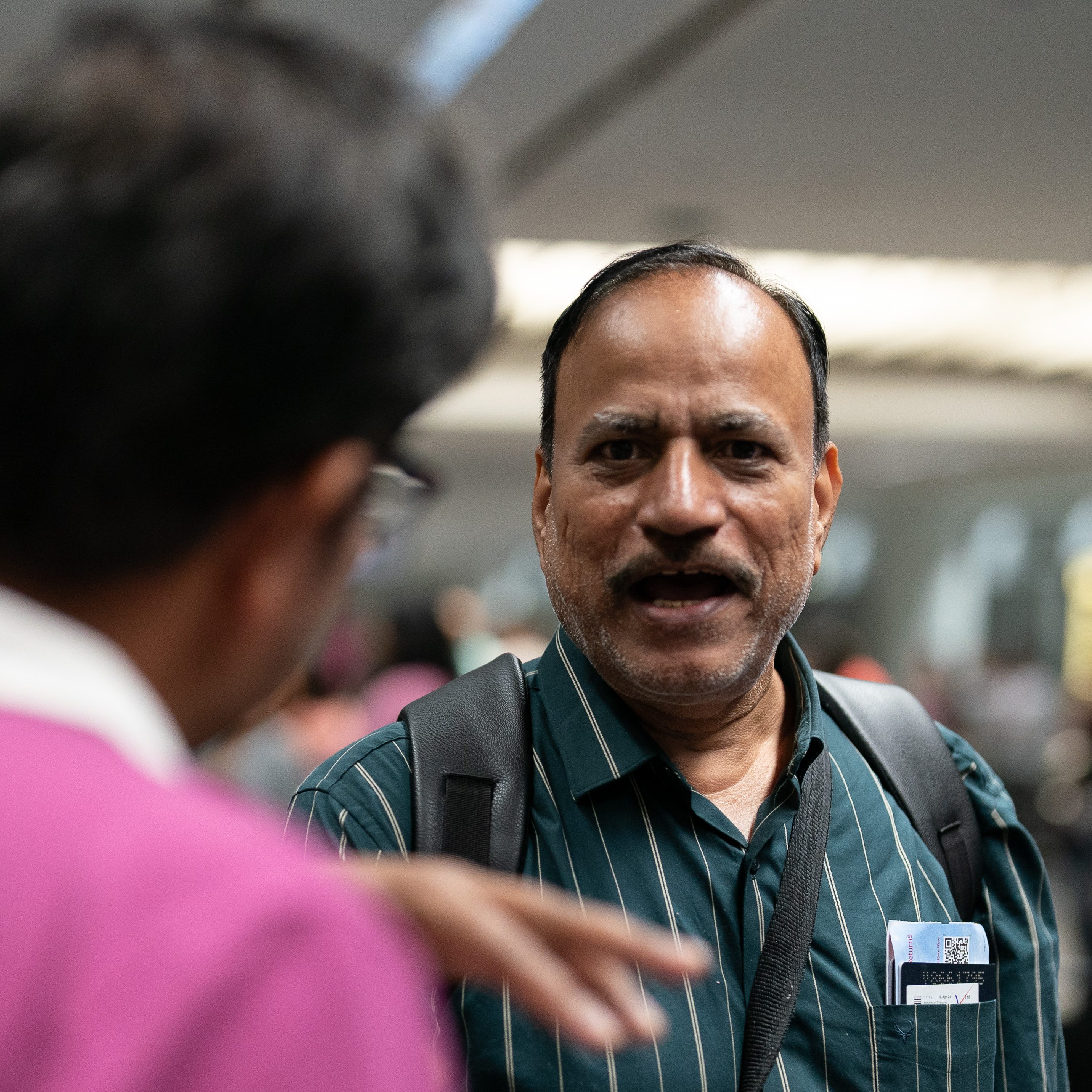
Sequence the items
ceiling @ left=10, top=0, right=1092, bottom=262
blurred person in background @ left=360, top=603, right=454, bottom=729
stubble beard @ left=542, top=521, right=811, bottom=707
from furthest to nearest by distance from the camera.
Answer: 1. ceiling @ left=10, top=0, right=1092, bottom=262
2. blurred person in background @ left=360, top=603, right=454, bottom=729
3. stubble beard @ left=542, top=521, right=811, bottom=707

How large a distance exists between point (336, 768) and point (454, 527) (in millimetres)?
23409

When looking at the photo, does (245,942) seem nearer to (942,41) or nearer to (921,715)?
(921,715)

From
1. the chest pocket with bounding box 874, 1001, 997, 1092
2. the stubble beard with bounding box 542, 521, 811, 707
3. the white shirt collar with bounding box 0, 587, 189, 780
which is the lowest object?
the chest pocket with bounding box 874, 1001, 997, 1092

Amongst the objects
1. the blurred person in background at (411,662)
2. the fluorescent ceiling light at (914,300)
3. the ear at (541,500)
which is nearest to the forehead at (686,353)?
the ear at (541,500)

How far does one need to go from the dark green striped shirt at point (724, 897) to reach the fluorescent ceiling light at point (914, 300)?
20.8 ft

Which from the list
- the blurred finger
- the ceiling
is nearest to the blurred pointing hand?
the blurred finger

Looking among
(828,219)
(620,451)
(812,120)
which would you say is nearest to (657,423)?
(620,451)

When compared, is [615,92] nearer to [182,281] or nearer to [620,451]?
[620,451]

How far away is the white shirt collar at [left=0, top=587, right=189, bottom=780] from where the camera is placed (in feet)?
1.71

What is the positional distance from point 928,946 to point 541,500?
76cm

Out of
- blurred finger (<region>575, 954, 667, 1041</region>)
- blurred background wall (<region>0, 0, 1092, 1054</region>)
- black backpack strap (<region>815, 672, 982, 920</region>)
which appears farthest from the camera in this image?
blurred background wall (<region>0, 0, 1092, 1054</region>)

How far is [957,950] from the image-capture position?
1.43 metres

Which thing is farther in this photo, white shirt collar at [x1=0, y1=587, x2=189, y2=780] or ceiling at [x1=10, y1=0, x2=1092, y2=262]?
ceiling at [x1=10, y1=0, x2=1092, y2=262]

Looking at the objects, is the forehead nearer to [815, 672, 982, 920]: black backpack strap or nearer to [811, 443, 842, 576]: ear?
[811, 443, 842, 576]: ear
